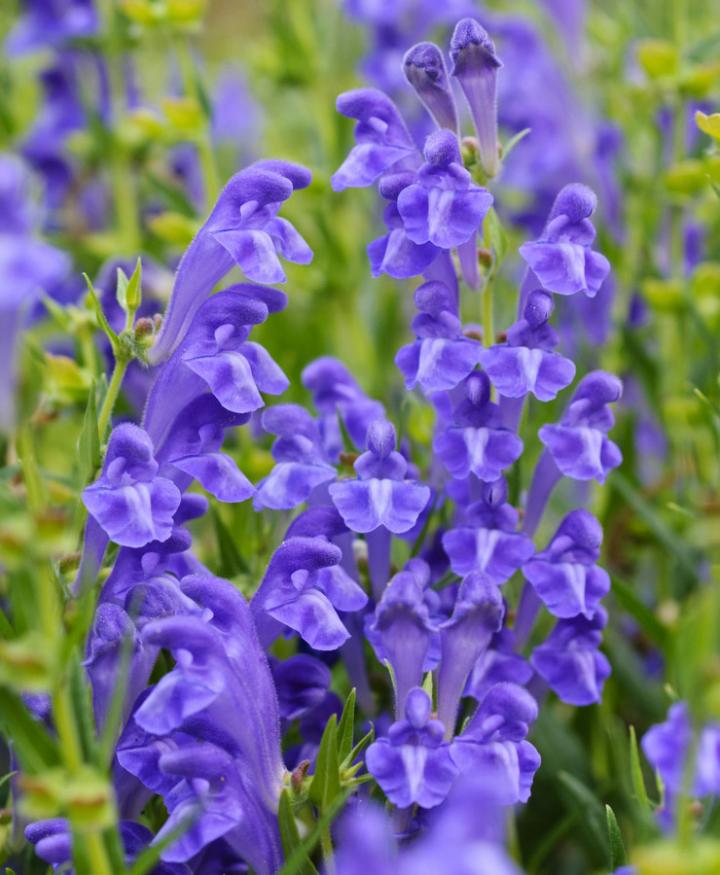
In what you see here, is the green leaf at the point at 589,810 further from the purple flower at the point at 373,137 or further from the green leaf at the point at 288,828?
the purple flower at the point at 373,137

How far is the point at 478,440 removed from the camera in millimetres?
1542

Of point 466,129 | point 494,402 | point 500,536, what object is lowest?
point 466,129

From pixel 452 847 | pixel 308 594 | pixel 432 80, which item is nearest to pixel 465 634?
pixel 308 594

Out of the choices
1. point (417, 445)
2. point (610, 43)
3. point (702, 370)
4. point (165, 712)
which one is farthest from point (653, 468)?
→ point (165, 712)

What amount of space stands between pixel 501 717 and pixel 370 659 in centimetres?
36

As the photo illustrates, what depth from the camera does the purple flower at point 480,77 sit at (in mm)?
1608

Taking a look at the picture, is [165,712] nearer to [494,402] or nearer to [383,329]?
[494,402]

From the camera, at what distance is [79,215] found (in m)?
3.38

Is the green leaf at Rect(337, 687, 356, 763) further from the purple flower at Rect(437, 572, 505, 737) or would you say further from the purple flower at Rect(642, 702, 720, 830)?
the purple flower at Rect(642, 702, 720, 830)

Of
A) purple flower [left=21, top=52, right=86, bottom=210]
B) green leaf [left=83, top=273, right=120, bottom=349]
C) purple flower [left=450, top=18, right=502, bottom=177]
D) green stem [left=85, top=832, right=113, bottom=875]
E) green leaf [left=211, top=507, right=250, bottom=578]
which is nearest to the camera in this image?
green stem [left=85, top=832, right=113, bottom=875]

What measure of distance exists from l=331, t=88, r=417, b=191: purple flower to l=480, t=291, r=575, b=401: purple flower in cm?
26

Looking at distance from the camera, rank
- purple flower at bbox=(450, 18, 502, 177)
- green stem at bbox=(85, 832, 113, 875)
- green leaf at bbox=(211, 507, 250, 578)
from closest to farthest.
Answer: green stem at bbox=(85, 832, 113, 875) < purple flower at bbox=(450, 18, 502, 177) < green leaf at bbox=(211, 507, 250, 578)

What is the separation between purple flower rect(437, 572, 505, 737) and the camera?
1405 millimetres

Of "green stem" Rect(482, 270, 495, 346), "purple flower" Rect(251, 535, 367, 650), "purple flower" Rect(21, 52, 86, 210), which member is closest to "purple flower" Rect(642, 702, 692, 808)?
"purple flower" Rect(251, 535, 367, 650)
